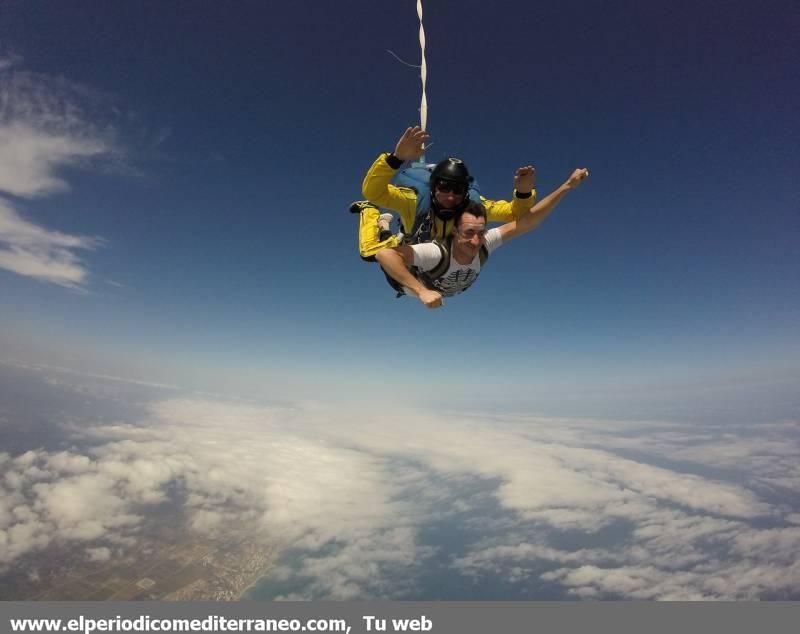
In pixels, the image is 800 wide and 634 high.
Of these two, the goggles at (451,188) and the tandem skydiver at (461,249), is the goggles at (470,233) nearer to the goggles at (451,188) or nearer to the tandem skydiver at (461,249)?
the tandem skydiver at (461,249)

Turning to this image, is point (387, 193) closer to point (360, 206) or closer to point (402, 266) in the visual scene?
point (360, 206)

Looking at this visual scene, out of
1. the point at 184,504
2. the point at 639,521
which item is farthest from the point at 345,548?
the point at 639,521

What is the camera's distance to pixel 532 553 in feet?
350

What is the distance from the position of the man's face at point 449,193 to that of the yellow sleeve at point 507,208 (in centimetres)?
55

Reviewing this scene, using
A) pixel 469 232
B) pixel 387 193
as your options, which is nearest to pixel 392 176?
pixel 387 193

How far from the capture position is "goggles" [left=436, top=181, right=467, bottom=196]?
2.63m

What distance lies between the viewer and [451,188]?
104 inches

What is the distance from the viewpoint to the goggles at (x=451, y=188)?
263 centimetres

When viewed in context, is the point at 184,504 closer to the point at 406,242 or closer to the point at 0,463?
the point at 0,463

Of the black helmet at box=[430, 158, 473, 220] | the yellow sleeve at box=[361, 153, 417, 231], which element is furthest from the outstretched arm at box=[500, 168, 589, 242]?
the yellow sleeve at box=[361, 153, 417, 231]

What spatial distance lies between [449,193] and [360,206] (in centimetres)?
83

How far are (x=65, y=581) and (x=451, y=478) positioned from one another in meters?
121

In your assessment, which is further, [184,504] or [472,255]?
[184,504]

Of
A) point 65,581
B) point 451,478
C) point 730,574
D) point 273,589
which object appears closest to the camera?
point 65,581
